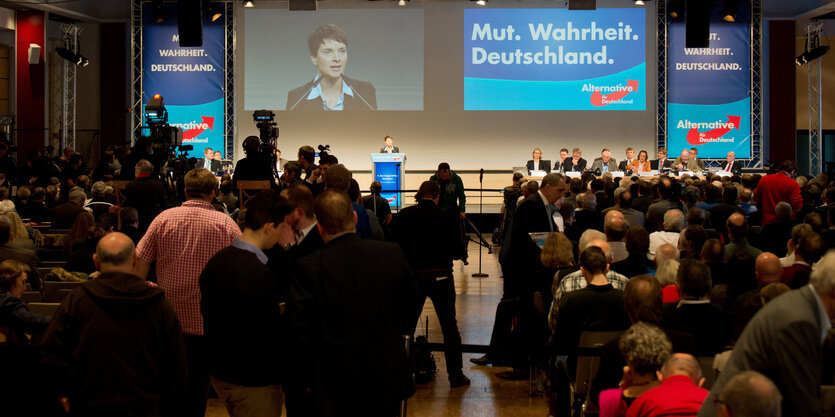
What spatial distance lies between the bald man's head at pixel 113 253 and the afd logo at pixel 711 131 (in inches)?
581

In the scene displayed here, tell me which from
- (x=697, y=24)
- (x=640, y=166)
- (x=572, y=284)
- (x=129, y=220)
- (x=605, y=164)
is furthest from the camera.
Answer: (x=605, y=164)

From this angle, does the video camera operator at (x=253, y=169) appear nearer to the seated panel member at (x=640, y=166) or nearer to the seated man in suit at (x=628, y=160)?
the seated panel member at (x=640, y=166)

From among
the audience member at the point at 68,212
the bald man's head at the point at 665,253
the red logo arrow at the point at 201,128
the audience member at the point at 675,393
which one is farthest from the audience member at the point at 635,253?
the red logo arrow at the point at 201,128

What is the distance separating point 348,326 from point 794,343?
1.42m

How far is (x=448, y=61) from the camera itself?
648 inches

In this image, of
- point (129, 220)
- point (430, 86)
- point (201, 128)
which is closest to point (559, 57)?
point (430, 86)

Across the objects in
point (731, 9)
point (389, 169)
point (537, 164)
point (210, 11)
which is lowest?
point (389, 169)

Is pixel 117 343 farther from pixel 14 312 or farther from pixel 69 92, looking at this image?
pixel 69 92

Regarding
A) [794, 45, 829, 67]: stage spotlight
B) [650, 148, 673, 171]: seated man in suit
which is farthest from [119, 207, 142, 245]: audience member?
[794, 45, 829, 67]: stage spotlight

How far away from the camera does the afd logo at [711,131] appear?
634 inches

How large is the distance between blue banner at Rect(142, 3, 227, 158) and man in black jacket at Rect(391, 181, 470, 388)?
37.7 ft

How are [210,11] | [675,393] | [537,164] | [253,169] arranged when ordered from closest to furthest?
[675,393] < [253,169] < [210,11] < [537,164]

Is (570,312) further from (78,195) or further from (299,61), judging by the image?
(299,61)

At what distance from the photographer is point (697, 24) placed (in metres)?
12.4
